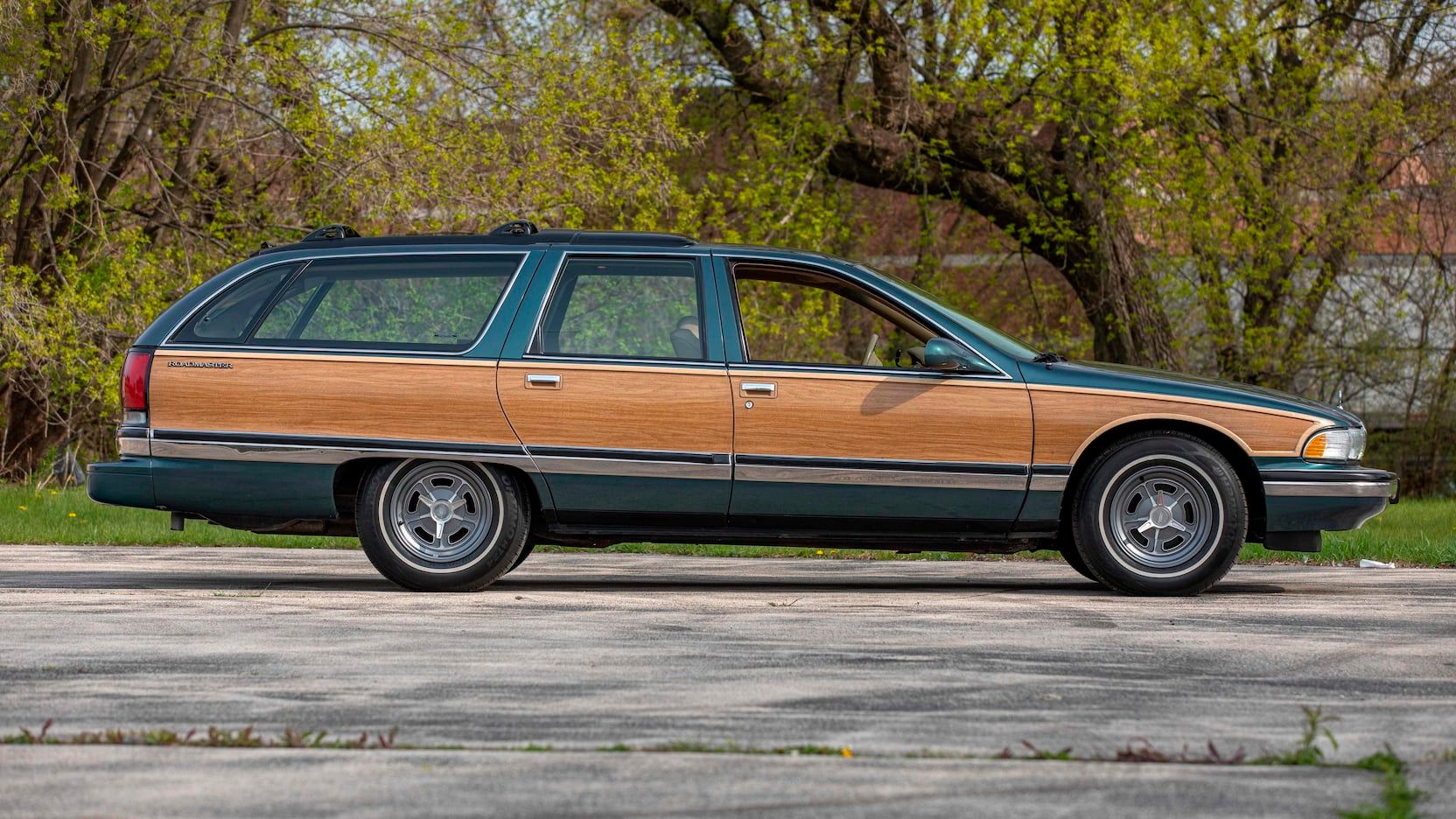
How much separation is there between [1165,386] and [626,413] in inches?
102

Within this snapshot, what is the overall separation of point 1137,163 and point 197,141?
1032 centimetres

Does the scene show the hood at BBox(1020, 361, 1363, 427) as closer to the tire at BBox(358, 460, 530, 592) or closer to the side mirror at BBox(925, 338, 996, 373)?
the side mirror at BBox(925, 338, 996, 373)

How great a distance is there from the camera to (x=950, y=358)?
832 cm

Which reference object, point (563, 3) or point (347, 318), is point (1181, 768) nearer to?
point (347, 318)

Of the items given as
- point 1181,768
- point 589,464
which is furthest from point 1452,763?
point 589,464

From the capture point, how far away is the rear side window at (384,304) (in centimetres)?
860

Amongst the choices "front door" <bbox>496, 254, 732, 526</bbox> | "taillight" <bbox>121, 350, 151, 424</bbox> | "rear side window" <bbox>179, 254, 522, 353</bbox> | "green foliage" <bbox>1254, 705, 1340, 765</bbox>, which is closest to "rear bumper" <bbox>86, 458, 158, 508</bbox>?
"taillight" <bbox>121, 350, 151, 424</bbox>

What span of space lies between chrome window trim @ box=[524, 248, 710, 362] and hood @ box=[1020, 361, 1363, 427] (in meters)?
1.58

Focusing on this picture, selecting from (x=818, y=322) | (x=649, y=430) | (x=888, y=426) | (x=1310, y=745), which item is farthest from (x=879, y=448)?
(x=818, y=322)

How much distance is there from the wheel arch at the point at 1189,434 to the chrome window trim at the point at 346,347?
2871 mm

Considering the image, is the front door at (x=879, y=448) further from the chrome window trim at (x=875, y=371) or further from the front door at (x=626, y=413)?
the front door at (x=626, y=413)

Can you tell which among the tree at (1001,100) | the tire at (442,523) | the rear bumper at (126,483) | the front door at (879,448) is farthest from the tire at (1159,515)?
the tree at (1001,100)

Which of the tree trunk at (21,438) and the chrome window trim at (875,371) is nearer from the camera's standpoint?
the chrome window trim at (875,371)

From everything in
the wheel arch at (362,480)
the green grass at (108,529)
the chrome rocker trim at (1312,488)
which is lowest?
the green grass at (108,529)
